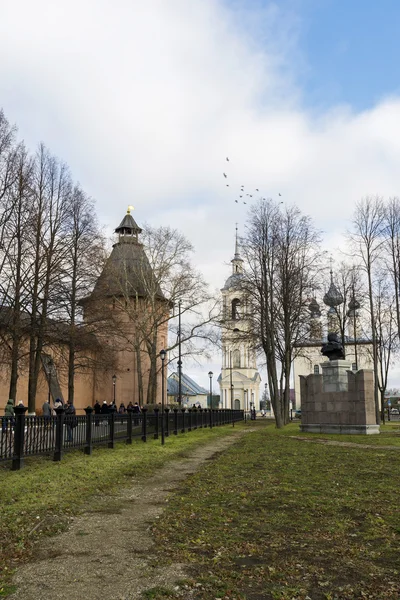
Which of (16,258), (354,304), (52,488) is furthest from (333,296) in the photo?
(52,488)

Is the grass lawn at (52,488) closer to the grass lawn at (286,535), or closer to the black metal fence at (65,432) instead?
the black metal fence at (65,432)

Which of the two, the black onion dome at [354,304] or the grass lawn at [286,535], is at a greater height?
the black onion dome at [354,304]

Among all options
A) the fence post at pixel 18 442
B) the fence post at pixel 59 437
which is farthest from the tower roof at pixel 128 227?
the fence post at pixel 18 442

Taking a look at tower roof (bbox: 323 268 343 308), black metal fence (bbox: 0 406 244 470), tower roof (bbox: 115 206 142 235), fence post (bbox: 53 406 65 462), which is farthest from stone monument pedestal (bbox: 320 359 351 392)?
tower roof (bbox: 115 206 142 235)

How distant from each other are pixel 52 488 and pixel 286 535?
4.72 metres

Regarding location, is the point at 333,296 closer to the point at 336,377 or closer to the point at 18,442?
the point at 336,377

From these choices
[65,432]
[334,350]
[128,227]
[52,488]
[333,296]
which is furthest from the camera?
[128,227]

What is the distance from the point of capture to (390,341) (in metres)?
40.9

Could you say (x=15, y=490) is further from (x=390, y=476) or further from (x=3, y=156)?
(x=3, y=156)

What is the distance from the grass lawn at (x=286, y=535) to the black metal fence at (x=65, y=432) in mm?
3740

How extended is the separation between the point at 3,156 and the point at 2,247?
166 inches

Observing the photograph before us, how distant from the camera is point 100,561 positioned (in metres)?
4.98

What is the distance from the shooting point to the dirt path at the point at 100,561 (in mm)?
4199

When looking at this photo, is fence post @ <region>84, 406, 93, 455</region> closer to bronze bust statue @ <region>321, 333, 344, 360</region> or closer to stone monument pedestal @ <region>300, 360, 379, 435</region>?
stone monument pedestal @ <region>300, 360, 379, 435</region>
